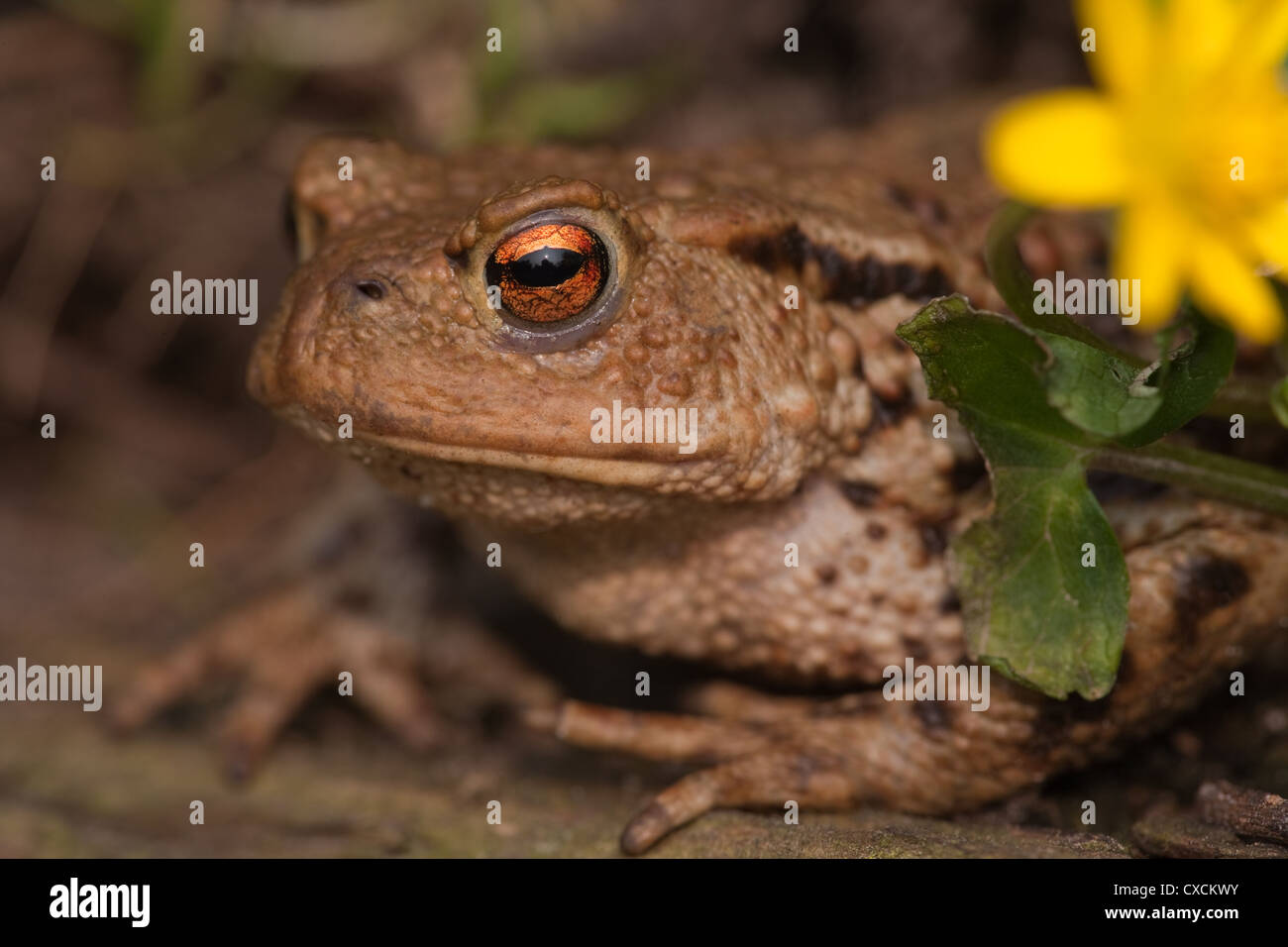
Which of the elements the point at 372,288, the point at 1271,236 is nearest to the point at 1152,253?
the point at 1271,236

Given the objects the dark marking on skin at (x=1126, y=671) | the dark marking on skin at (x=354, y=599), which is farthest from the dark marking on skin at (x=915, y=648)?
the dark marking on skin at (x=354, y=599)

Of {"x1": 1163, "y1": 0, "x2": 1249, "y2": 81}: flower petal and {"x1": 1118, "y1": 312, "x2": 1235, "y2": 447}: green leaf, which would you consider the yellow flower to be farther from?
{"x1": 1118, "y1": 312, "x2": 1235, "y2": 447}: green leaf

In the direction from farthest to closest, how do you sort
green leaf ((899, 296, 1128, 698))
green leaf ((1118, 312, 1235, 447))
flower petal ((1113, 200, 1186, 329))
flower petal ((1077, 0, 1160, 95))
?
green leaf ((899, 296, 1128, 698))
green leaf ((1118, 312, 1235, 447))
flower petal ((1077, 0, 1160, 95))
flower petal ((1113, 200, 1186, 329))

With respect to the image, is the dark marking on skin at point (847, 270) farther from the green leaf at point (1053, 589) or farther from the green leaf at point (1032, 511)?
the green leaf at point (1053, 589)

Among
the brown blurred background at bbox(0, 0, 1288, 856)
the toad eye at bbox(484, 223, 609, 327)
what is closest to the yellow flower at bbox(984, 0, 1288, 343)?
the toad eye at bbox(484, 223, 609, 327)

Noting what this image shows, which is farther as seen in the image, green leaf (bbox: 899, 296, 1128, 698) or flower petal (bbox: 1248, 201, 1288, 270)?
green leaf (bbox: 899, 296, 1128, 698)

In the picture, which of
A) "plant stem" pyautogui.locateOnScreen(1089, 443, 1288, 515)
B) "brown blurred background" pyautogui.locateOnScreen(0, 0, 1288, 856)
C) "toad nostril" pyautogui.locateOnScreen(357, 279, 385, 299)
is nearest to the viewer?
"plant stem" pyautogui.locateOnScreen(1089, 443, 1288, 515)

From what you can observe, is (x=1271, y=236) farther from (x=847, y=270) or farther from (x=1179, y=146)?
(x=847, y=270)
